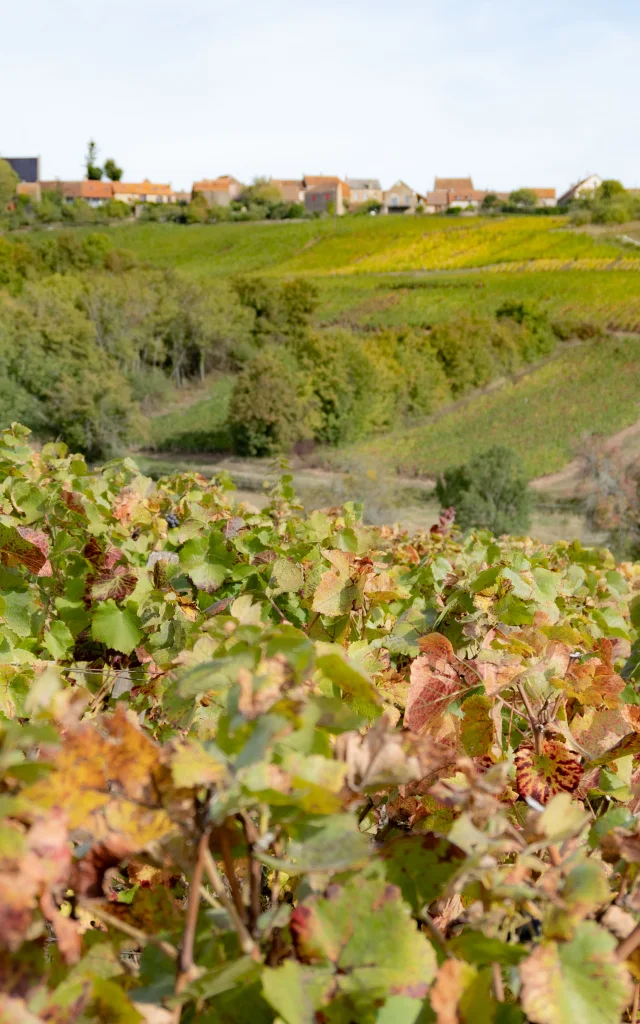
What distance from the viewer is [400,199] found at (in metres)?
79.8

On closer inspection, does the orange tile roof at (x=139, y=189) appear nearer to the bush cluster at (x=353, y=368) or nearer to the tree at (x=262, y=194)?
the tree at (x=262, y=194)

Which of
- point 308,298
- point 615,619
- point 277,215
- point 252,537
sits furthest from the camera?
point 277,215

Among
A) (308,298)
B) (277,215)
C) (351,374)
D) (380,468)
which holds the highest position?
(277,215)

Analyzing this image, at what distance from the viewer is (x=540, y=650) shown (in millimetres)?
1260

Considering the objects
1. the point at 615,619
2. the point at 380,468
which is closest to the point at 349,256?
the point at 380,468

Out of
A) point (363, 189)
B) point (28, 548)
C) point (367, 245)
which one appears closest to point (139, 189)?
point (363, 189)

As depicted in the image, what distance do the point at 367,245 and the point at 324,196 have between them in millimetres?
21878

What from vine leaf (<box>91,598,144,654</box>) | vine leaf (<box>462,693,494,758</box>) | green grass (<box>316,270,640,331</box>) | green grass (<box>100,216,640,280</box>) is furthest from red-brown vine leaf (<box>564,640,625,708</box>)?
green grass (<box>100,216,640,280</box>)

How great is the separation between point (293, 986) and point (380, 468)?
25997 mm

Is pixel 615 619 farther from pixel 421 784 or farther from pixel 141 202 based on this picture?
pixel 141 202

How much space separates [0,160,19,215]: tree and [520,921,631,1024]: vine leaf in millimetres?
73870

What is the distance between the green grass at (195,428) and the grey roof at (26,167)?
193 ft

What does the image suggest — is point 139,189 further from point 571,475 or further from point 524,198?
point 571,475

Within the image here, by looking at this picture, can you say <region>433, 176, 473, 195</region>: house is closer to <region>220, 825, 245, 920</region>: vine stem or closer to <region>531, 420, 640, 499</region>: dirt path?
<region>531, 420, 640, 499</region>: dirt path
